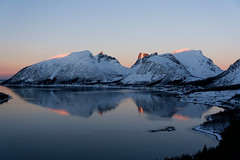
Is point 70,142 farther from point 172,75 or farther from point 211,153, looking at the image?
point 172,75

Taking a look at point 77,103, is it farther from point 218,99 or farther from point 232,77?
point 232,77

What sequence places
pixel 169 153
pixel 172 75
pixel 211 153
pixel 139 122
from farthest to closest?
pixel 172 75 < pixel 139 122 < pixel 169 153 < pixel 211 153

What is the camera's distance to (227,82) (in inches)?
4048

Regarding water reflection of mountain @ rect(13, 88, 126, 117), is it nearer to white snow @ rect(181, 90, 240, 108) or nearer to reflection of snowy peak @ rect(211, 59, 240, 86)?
white snow @ rect(181, 90, 240, 108)

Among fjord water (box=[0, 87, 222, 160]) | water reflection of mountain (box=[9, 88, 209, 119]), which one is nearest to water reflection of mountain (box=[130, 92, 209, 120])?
water reflection of mountain (box=[9, 88, 209, 119])

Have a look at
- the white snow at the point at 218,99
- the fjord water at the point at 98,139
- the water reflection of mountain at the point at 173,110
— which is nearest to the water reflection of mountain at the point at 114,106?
the water reflection of mountain at the point at 173,110

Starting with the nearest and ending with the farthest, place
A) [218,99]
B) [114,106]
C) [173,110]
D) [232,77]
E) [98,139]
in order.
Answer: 1. [98,139]
2. [173,110]
3. [114,106]
4. [218,99]
5. [232,77]

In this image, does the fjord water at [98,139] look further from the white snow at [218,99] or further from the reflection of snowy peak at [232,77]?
the reflection of snowy peak at [232,77]

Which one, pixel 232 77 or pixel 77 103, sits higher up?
pixel 232 77

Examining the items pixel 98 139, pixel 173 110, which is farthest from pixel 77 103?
pixel 98 139

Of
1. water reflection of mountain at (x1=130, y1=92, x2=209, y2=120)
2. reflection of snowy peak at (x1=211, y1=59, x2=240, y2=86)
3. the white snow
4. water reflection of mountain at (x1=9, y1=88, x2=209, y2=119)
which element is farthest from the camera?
reflection of snowy peak at (x1=211, y1=59, x2=240, y2=86)

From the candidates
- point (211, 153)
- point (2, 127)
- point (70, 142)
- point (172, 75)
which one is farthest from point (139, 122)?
point (172, 75)

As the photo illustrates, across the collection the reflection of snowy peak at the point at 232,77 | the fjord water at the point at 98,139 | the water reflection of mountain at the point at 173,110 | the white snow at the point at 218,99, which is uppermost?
the reflection of snowy peak at the point at 232,77

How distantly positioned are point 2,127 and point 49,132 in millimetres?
7913
